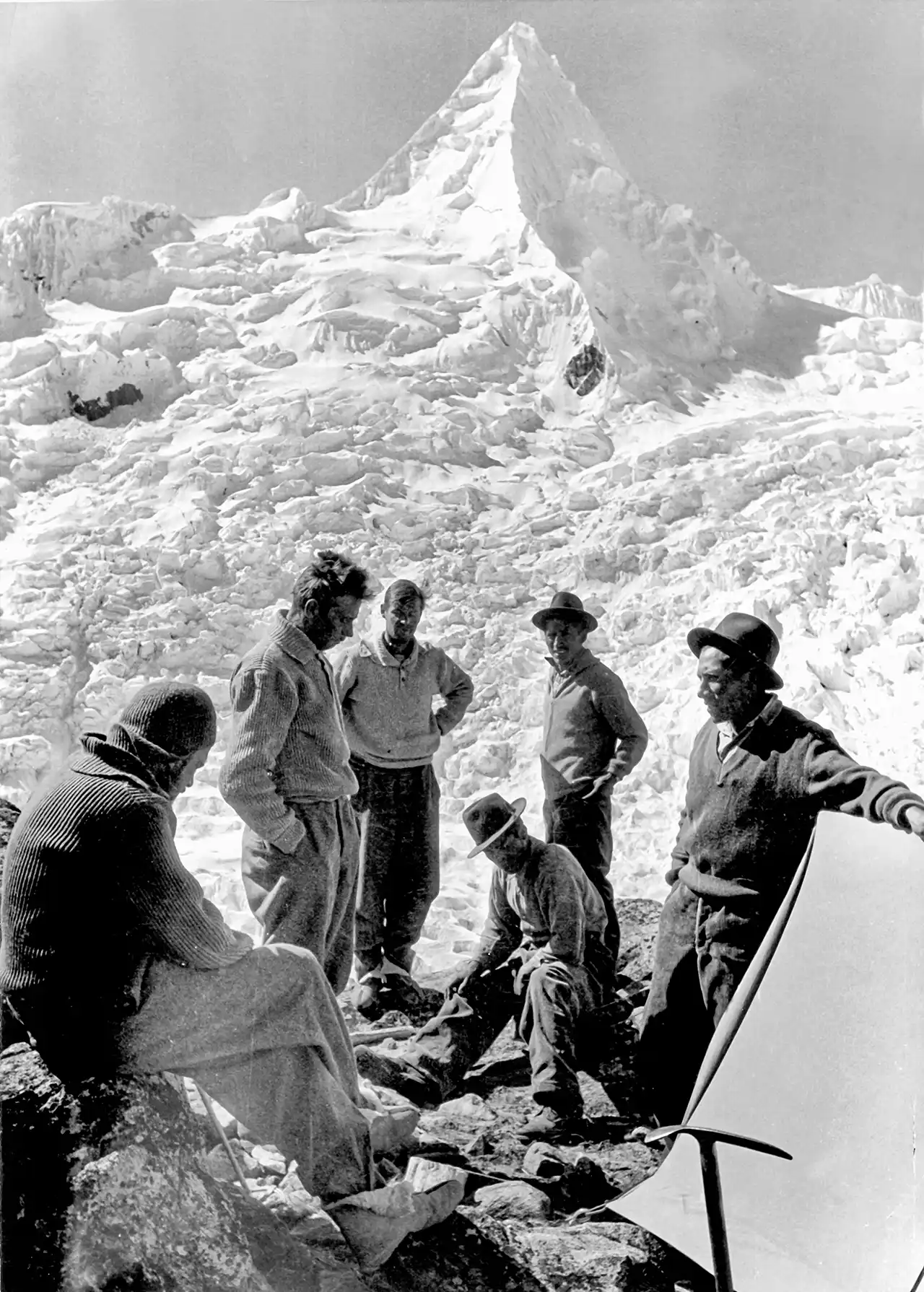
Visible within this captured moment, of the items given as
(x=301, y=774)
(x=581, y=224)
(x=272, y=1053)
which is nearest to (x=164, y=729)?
(x=301, y=774)

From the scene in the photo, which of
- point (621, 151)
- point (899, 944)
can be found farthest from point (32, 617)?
point (899, 944)

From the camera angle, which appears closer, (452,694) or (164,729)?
(164,729)

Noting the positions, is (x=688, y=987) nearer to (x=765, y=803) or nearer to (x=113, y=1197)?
(x=765, y=803)

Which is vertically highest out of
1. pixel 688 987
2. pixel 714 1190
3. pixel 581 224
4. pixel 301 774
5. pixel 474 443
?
pixel 581 224

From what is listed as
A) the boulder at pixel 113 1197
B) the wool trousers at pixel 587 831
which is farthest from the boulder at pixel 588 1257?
the wool trousers at pixel 587 831

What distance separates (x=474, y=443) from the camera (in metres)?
4.88

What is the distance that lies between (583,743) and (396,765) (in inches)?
26.0

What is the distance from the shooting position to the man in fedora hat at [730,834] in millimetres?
3648

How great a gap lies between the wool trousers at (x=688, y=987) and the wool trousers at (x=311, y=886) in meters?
0.96

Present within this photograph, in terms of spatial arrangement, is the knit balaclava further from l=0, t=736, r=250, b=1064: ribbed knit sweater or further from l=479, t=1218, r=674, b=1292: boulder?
l=479, t=1218, r=674, b=1292: boulder

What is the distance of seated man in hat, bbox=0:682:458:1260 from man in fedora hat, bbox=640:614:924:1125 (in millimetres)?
905

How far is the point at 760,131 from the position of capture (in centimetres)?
475

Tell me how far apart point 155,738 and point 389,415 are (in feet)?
6.73

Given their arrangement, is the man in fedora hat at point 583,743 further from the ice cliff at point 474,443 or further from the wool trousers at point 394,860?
the wool trousers at point 394,860
